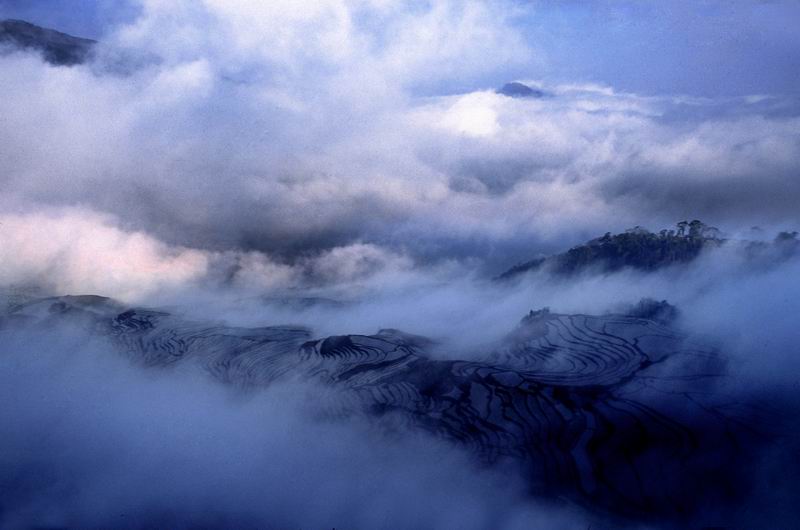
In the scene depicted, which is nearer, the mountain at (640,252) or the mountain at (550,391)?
the mountain at (550,391)

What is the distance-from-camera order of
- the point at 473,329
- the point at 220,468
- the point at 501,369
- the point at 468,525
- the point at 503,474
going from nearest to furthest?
the point at 468,525 < the point at 503,474 < the point at 220,468 < the point at 501,369 < the point at 473,329

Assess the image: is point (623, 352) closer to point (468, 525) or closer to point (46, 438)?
point (468, 525)

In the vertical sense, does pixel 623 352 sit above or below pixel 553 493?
above

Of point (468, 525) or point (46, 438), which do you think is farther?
point (46, 438)

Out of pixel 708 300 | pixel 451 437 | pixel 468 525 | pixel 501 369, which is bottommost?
pixel 468 525

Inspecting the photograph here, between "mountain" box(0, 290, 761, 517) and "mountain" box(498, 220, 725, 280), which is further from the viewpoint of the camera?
"mountain" box(498, 220, 725, 280)

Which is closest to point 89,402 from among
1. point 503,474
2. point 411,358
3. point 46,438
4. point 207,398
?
point 46,438

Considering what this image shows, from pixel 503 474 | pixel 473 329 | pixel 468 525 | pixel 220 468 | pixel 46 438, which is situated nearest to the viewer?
pixel 468 525
